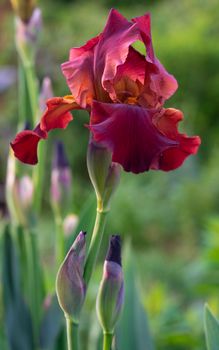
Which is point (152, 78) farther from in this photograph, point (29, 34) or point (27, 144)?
point (29, 34)

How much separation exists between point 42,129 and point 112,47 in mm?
97

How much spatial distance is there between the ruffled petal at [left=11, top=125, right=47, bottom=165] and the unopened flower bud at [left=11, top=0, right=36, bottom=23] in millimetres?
492

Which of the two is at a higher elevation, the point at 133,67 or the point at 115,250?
the point at 133,67

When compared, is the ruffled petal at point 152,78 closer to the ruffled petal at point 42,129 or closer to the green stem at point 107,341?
the ruffled petal at point 42,129

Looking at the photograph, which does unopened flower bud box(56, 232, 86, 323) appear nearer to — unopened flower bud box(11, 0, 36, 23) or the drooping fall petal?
the drooping fall petal

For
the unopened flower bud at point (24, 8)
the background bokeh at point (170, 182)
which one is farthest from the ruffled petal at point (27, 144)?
the background bokeh at point (170, 182)

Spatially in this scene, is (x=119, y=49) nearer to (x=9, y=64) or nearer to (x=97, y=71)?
(x=97, y=71)

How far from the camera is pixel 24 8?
44.6 inches

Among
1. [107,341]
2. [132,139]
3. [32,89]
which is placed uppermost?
[32,89]

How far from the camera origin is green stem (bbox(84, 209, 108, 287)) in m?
0.71

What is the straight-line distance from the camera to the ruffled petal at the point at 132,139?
61 cm

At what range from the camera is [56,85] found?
4547 mm

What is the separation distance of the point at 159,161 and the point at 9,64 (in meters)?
4.31

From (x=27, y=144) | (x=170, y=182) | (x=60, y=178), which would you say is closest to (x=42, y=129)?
(x=27, y=144)
